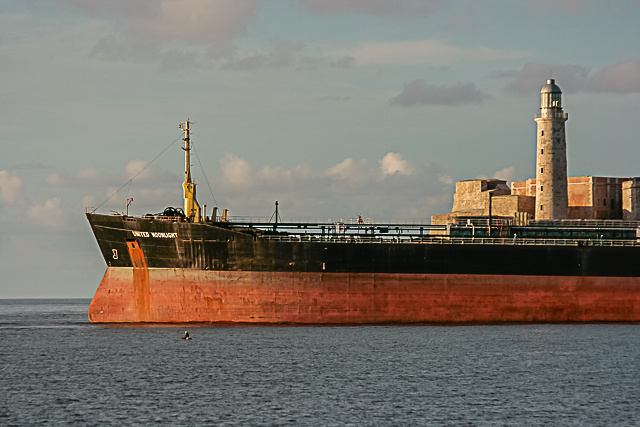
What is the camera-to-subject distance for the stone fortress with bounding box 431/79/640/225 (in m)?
62.4

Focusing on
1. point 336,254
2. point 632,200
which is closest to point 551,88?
point 632,200

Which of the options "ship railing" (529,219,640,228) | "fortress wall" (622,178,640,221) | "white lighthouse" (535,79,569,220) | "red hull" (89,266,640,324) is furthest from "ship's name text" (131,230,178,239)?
"fortress wall" (622,178,640,221)

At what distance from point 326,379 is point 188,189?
21.4 m

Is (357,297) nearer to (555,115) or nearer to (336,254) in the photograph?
(336,254)

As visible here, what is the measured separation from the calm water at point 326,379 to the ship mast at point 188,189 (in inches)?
313

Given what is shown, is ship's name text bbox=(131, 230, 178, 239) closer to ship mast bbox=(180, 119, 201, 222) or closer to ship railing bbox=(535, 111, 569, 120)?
ship mast bbox=(180, 119, 201, 222)

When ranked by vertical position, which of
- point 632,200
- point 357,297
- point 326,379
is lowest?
point 326,379

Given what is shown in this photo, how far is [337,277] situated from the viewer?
4866 cm

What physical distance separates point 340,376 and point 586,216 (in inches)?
1505

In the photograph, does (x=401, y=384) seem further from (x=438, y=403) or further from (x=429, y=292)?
(x=429, y=292)

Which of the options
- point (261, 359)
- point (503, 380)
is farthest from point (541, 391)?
point (261, 359)

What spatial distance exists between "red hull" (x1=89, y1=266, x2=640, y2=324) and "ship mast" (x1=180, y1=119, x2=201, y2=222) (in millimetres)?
4283

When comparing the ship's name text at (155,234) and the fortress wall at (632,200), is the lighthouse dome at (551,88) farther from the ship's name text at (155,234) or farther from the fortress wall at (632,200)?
the ship's name text at (155,234)

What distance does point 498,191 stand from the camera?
7244 cm
